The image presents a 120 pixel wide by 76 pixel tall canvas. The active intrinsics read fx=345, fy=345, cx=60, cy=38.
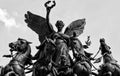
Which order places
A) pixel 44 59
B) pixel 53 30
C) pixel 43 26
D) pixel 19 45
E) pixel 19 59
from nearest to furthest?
1. pixel 19 59
2. pixel 44 59
3. pixel 19 45
4. pixel 53 30
5. pixel 43 26

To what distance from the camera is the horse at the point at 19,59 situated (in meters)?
11.4

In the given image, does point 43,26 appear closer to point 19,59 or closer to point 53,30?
point 53,30

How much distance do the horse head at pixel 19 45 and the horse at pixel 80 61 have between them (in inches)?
68.1

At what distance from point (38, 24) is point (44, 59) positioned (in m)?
2.59

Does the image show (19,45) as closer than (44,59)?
No

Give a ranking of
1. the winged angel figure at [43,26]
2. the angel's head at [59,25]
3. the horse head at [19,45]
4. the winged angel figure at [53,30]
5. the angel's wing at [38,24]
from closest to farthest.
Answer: the horse head at [19,45], the winged angel figure at [53,30], the angel's head at [59,25], the winged angel figure at [43,26], the angel's wing at [38,24]

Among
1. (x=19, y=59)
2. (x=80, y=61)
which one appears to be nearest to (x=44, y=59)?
(x=19, y=59)

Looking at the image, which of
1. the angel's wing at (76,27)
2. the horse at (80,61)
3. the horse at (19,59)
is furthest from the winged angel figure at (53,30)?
the horse at (19,59)

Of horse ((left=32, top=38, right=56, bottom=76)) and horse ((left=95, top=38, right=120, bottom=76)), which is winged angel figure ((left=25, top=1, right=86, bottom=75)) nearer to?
horse ((left=32, top=38, right=56, bottom=76))

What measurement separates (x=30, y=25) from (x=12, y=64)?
3.29 meters

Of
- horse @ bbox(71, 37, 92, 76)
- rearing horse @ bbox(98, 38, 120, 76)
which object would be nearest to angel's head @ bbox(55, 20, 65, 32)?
horse @ bbox(71, 37, 92, 76)

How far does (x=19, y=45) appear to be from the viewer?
1253cm

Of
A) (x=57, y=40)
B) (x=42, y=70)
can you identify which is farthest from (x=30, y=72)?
(x=57, y=40)

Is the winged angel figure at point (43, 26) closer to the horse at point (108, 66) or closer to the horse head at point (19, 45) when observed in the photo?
the horse head at point (19, 45)
